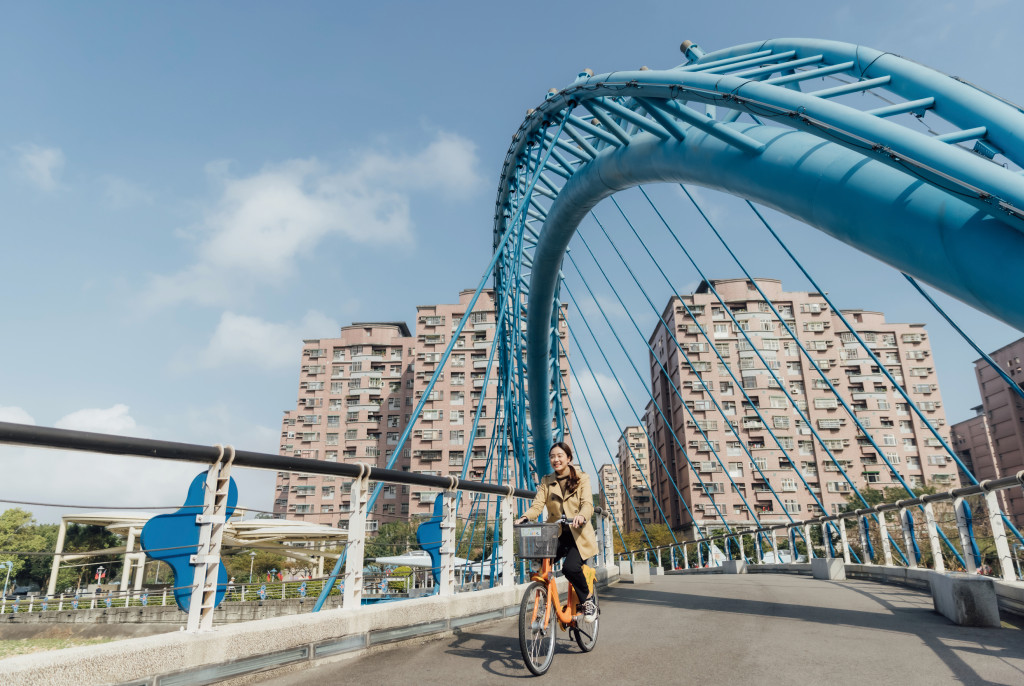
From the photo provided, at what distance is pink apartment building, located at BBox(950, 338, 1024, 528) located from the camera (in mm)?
64750

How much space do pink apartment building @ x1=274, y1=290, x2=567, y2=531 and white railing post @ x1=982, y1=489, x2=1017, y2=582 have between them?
189ft

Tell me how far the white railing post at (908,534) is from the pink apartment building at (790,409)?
49.4 m

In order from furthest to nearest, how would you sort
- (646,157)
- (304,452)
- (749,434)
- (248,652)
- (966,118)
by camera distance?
(304,452), (749,434), (646,157), (966,118), (248,652)

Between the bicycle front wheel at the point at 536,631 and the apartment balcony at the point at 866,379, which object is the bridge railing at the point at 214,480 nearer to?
the bicycle front wheel at the point at 536,631

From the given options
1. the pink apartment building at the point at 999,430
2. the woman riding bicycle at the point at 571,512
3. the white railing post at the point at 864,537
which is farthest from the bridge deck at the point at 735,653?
the pink apartment building at the point at 999,430

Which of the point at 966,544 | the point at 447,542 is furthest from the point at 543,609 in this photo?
the point at 966,544

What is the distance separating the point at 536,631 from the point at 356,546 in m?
1.35

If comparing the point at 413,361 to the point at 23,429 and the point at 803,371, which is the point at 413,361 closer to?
the point at 803,371

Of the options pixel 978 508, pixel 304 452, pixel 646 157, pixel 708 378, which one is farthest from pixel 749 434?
pixel 646 157

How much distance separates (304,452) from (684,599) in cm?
7047

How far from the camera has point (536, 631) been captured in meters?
4.09

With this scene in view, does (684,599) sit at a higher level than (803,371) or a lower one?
lower

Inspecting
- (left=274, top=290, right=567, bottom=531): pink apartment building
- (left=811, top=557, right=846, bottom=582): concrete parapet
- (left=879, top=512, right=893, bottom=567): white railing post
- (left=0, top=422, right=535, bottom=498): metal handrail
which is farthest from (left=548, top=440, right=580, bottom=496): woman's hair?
(left=274, top=290, right=567, bottom=531): pink apartment building

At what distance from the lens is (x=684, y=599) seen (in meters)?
8.60
